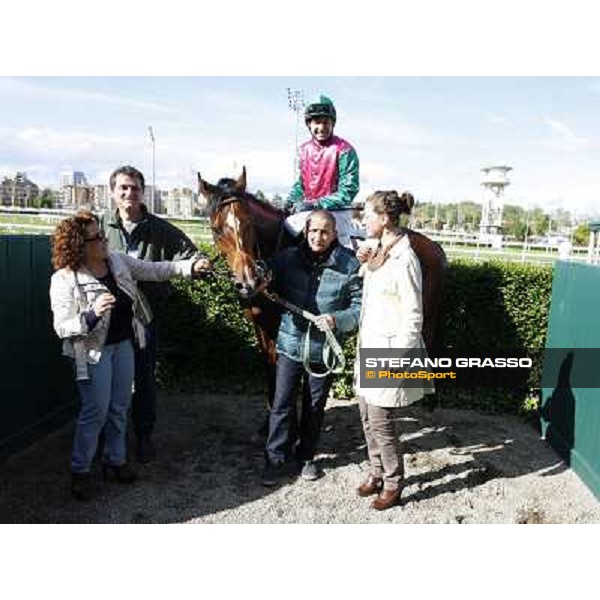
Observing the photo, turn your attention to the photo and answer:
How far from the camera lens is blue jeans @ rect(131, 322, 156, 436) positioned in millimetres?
4492

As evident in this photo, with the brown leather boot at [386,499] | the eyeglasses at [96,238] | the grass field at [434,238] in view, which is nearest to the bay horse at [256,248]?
the eyeglasses at [96,238]

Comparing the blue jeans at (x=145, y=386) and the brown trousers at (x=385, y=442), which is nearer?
the brown trousers at (x=385, y=442)

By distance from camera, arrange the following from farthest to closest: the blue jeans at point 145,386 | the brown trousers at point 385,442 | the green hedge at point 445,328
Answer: the green hedge at point 445,328 < the blue jeans at point 145,386 < the brown trousers at point 385,442

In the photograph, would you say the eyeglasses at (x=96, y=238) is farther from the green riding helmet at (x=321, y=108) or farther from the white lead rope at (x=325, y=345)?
the green riding helmet at (x=321, y=108)

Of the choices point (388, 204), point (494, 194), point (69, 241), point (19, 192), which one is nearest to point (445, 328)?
point (388, 204)

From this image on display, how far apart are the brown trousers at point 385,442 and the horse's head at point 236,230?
1.18 meters

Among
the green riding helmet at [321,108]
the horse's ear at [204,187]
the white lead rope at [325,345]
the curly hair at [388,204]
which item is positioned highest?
the green riding helmet at [321,108]

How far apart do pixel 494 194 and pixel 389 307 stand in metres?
51.2

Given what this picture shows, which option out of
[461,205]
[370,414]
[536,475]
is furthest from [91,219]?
[461,205]

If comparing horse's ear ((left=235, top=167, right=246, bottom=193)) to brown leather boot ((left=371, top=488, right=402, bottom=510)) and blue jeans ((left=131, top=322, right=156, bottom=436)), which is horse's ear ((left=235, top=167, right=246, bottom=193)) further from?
brown leather boot ((left=371, top=488, right=402, bottom=510))

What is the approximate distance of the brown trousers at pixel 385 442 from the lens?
3812 mm

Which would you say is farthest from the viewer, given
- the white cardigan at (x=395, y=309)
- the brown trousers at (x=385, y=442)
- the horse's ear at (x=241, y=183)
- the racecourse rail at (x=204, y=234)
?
the racecourse rail at (x=204, y=234)

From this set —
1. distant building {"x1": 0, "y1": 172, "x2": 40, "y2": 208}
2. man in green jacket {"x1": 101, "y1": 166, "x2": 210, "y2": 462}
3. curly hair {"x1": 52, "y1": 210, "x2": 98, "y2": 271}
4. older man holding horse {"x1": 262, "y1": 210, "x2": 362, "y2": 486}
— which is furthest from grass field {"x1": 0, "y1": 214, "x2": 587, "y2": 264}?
distant building {"x1": 0, "y1": 172, "x2": 40, "y2": 208}

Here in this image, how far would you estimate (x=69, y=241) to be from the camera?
3.59m
